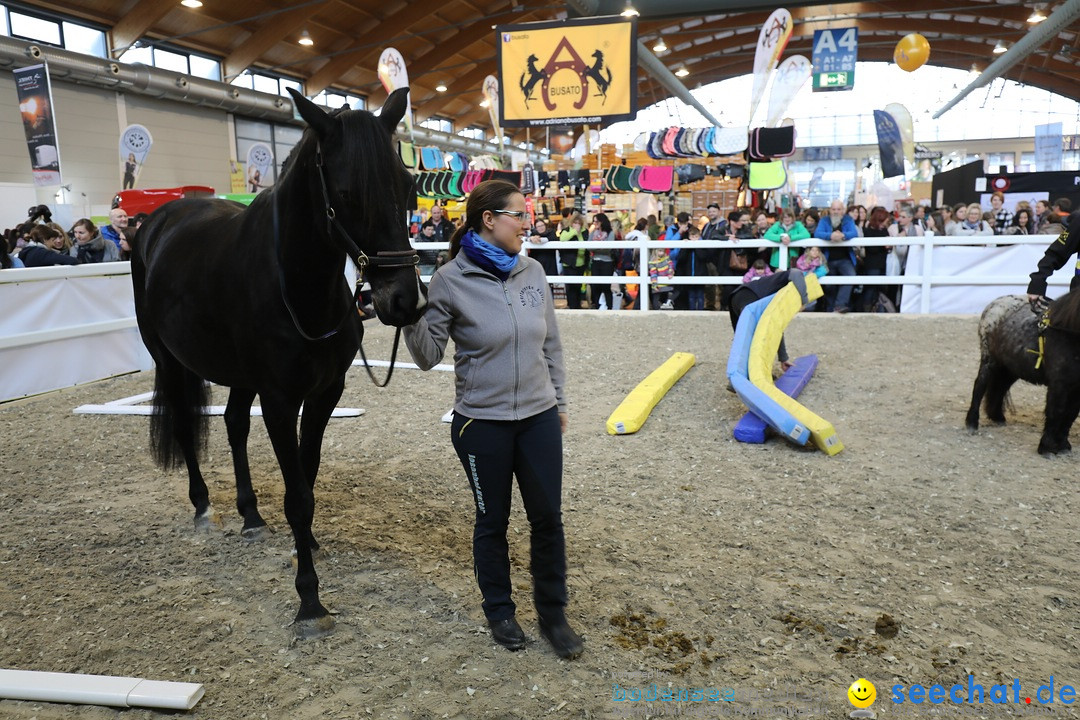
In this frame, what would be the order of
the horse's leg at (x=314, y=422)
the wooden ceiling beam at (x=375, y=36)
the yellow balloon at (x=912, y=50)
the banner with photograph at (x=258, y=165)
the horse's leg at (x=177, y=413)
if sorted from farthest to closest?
the wooden ceiling beam at (x=375, y=36)
the banner with photograph at (x=258, y=165)
the yellow balloon at (x=912, y=50)
the horse's leg at (x=177, y=413)
the horse's leg at (x=314, y=422)

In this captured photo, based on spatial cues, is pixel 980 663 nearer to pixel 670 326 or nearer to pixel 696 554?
pixel 696 554

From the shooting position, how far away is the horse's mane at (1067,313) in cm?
419

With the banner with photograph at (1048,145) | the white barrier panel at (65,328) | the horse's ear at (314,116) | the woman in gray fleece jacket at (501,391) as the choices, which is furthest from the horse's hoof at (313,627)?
the banner with photograph at (1048,145)

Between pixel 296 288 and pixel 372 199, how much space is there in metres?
0.58

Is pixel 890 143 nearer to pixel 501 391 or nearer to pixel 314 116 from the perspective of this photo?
pixel 501 391

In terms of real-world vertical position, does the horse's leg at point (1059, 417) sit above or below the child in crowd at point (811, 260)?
below

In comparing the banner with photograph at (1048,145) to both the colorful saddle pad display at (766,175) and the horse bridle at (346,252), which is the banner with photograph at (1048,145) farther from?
the horse bridle at (346,252)

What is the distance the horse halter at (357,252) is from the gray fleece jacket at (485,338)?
0.15 meters

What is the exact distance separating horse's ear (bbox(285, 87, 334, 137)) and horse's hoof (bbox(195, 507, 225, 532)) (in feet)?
7.10

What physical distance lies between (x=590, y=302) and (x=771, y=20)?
6393 mm

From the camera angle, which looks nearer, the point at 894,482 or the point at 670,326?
the point at 894,482

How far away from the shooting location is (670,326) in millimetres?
9453

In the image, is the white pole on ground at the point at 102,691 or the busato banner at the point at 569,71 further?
the busato banner at the point at 569,71

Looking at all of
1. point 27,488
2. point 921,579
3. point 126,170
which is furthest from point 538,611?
point 126,170
